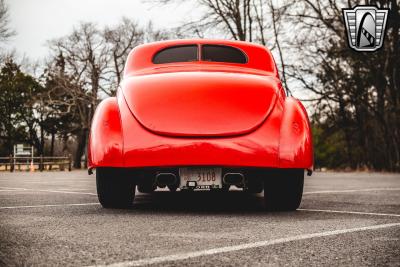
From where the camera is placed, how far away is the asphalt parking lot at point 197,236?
9.29 feet

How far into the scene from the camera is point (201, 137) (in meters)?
4.84

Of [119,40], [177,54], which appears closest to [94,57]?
[119,40]

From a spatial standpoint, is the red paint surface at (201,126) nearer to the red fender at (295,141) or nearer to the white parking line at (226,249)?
the red fender at (295,141)

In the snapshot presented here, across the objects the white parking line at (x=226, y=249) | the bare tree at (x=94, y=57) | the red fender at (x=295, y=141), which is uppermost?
the bare tree at (x=94, y=57)

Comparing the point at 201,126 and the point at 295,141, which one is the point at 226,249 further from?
the point at 295,141

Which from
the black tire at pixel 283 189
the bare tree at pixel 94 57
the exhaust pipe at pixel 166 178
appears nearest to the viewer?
the exhaust pipe at pixel 166 178

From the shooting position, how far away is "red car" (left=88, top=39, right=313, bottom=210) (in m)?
4.83

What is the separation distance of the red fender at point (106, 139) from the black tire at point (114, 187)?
0.17 meters

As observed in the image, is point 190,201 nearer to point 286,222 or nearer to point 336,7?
point 286,222

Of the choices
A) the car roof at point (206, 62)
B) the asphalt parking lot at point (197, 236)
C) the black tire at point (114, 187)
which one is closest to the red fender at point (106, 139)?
the black tire at point (114, 187)

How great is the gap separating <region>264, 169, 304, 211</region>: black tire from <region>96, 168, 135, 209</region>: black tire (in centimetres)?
129

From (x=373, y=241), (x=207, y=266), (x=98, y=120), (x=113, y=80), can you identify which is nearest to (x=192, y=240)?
(x=207, y=266)

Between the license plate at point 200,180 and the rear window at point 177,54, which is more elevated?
the rear window at point 177,54

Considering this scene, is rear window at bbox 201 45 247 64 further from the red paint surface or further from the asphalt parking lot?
the asphalt parking lot
